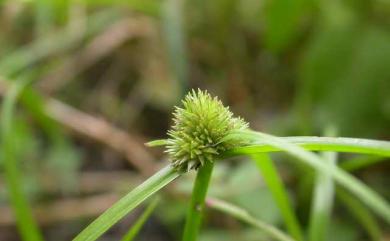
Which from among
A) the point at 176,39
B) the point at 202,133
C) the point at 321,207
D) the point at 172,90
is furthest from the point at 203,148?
the point at 172,90

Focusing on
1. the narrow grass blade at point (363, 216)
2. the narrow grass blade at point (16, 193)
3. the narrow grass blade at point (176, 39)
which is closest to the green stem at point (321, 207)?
the narrow grass blade at point (363, 216)

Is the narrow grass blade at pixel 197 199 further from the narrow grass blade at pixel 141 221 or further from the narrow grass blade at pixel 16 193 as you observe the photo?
the narrow grass blade at pixel 16 193

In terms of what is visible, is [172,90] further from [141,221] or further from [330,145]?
[330,145]

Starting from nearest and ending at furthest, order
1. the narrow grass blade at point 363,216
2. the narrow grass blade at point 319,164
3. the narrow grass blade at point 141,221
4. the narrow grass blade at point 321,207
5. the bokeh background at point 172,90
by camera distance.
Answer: the narrow grass blade at point 319,164 → the narrow grass blade at point 141,221 → the narrow grass blade at point 321,207 → the narrow grass blade at point 363,216 → the bokeh background at point 172,90

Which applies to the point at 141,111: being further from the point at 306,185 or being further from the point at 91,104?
the point at 306,185

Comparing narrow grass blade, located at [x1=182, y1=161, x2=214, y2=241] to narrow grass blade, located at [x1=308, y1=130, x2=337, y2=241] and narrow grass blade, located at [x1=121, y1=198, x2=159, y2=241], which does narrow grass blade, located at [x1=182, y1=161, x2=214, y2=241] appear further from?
narrow grass blade, located at [x1=308, y1=130, x2=337, y2=241]

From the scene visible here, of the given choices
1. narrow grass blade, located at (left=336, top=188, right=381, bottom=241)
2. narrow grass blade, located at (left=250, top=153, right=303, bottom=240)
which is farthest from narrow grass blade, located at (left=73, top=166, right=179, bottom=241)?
narrow grass blade, located at (left=336, top=188, right=381, bottom=241)

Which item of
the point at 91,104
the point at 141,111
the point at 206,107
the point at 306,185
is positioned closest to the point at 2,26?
the point at 91,104
